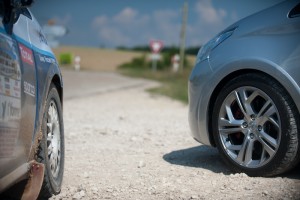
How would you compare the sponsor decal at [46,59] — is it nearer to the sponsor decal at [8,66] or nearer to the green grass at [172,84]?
the sponsor decal at [8,66]

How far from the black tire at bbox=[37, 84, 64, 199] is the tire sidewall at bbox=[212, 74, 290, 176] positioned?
4.43 ft

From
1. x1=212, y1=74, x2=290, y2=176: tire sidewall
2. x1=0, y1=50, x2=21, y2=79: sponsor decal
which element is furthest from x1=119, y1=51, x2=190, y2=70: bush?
x1=0, y1=50, x2=21, y2=79: sponsor decal

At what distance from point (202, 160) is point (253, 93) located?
46.0 inches

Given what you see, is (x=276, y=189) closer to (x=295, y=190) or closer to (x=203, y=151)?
(x=295, y=190)

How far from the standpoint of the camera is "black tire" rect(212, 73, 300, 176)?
158 inches

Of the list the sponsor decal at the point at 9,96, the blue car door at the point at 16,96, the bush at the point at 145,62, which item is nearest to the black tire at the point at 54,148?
the blue car door at the point at 16,96

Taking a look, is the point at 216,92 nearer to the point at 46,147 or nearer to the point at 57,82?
the point at 57,82

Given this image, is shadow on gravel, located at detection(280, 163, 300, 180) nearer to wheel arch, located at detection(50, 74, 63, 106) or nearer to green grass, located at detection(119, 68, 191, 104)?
wheel arch, located at detection(50, 74, 63, 106)

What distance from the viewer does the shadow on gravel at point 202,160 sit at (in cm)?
451

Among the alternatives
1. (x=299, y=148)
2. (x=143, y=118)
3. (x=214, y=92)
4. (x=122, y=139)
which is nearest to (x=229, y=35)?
(x=214, y=92)

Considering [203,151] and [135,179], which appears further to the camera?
[203,151]

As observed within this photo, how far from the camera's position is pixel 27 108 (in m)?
3.10

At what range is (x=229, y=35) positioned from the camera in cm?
458

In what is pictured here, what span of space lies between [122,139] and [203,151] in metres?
1.41
